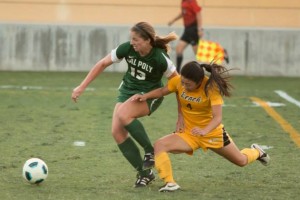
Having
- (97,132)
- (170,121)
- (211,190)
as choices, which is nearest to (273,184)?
(211,190)

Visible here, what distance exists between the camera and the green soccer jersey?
334 inches

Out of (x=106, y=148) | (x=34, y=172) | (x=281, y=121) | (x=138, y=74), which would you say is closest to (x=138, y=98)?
(x=138, y=74)

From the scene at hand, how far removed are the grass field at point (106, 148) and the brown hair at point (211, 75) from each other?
935 mm

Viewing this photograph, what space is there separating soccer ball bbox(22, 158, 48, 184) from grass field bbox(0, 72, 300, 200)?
74 mm

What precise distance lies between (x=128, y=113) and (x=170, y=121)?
5.05 m

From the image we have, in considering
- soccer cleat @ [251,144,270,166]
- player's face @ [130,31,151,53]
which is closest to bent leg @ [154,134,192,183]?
player's face @ [130,31,151,53]

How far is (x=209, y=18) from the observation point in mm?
23219

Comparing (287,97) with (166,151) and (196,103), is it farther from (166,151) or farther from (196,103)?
(166,151)

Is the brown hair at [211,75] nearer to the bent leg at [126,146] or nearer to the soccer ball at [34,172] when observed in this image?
the bent leg at [126,146]

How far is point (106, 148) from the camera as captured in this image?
1084cm

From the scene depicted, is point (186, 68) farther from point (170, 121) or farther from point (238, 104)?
point (238, 104)

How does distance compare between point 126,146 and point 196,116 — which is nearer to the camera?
point 196,116

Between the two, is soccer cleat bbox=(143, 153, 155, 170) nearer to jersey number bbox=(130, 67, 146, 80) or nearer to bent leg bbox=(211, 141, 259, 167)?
bent leg bbox=(211, 141, 259, 167)

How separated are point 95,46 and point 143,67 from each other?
1341 cm
